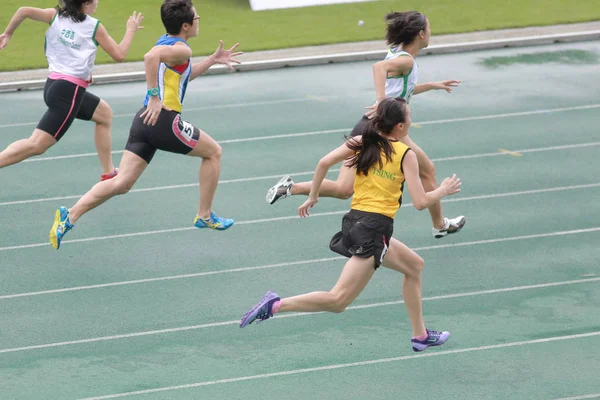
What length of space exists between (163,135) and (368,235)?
2.25 meters

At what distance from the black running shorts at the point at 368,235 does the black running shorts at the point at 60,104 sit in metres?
3.14

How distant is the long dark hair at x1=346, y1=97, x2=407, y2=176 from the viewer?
639 cm

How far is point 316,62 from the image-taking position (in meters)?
16.3

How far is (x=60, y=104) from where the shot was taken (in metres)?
8.59

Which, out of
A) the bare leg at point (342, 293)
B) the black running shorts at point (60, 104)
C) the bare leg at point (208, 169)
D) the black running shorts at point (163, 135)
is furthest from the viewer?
the black running shorts at point (60, 104)

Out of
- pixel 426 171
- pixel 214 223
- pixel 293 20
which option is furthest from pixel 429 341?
pixel 293 20

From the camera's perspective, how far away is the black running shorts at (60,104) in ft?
28.0

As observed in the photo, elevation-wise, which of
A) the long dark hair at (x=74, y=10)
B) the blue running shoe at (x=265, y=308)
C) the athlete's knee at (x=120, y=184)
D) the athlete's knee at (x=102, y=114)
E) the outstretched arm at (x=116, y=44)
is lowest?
the blue running shoe at (x=265, y=308)

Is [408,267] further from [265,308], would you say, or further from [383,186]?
[265,308]

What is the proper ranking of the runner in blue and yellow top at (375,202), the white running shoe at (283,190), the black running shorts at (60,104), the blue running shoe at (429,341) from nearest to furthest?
the runner in blue and yellow top at (375,202)
the blue running shoe at (429,341)
the white running shoe at (283,190)
the black running shorts at (60,104)

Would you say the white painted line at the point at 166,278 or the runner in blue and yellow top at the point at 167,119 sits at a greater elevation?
the runner in blue and yellow top at the point at 167,119

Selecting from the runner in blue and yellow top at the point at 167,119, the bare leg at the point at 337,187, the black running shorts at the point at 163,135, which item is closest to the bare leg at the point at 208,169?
the runner in blue and yellow top at the point at 167,119

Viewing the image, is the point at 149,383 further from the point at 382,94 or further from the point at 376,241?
the point at 382,94

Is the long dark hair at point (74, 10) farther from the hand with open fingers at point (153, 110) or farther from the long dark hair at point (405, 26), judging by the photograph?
the long dark hair at point (405, 26)
